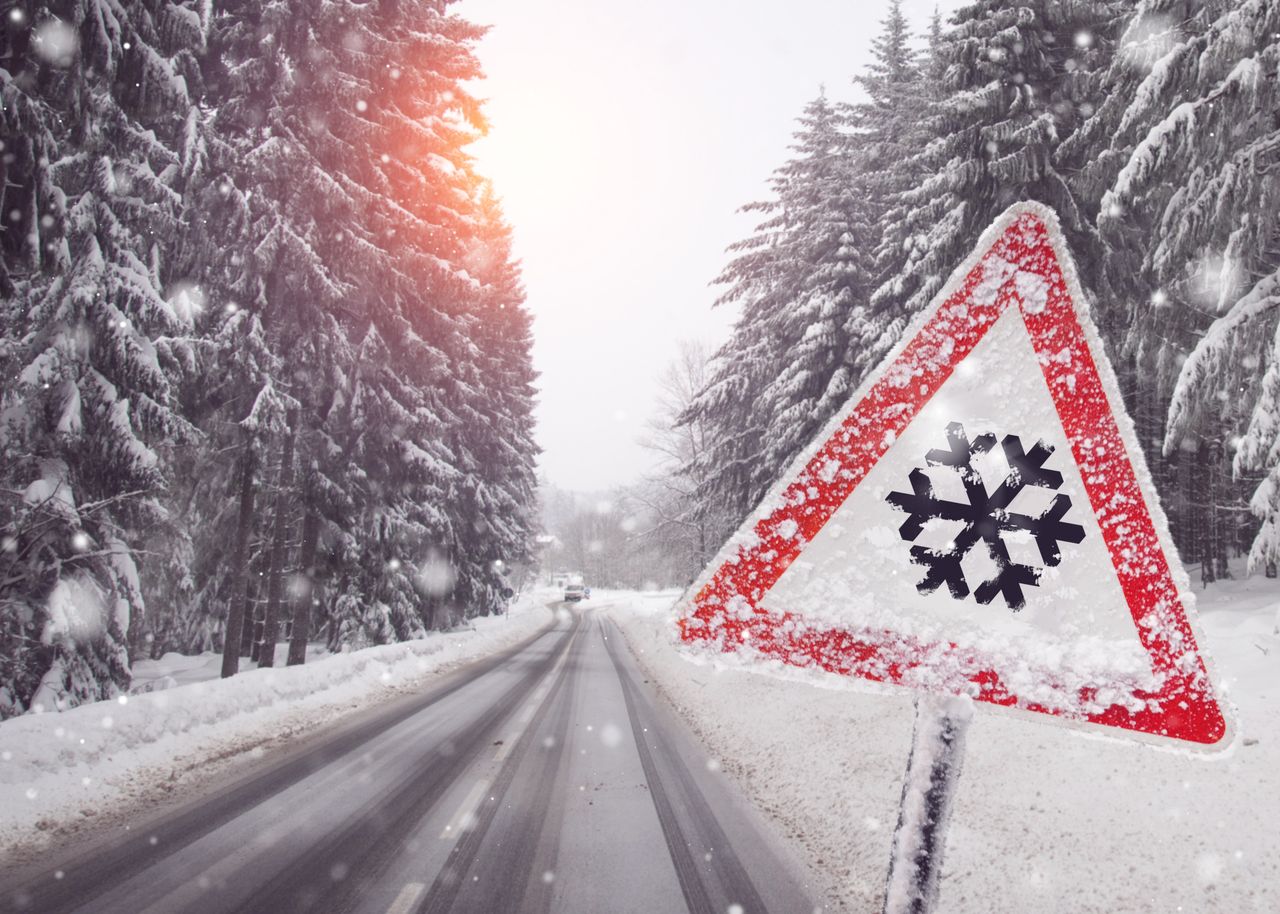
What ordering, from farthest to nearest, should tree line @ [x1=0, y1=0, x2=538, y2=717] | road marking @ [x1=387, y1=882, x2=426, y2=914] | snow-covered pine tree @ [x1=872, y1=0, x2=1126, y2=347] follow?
snow-covered pine tree @ [x1=872, y1=0, x2=1126, y2=347] < tree line @ [x1=0, y1=0, x2=538, y2=717] < road marking @ [x1=387, y1=882, x2=426, y2=914]

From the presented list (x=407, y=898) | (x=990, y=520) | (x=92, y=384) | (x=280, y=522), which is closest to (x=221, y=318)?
(x=92, y=384)

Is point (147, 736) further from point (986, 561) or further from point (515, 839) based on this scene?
point (986, 561)

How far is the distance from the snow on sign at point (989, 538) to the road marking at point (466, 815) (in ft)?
13.2

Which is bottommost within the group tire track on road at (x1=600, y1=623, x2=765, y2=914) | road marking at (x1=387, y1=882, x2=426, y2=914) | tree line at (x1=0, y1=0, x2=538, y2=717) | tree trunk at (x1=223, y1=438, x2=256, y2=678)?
tire track on road at (x1=600, y1=623, x2=765, y2=914)

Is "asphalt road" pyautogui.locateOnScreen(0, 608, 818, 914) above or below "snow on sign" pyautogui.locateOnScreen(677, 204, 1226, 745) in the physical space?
below

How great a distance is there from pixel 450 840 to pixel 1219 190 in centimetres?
1048

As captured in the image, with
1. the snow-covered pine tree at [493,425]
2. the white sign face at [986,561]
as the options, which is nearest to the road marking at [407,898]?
the white sign face at [986,561]

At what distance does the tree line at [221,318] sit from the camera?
27.4ft

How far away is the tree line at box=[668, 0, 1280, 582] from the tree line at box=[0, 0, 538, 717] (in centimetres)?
746

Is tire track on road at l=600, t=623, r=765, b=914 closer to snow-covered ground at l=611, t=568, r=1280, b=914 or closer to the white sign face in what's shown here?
snow-covered ground at l=611, t=568, r=1280, b=914

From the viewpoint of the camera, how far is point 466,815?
16.4 ft

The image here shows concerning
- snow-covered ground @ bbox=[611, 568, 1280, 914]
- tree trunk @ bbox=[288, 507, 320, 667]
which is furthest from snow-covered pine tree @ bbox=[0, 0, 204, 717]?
snow-covered ground @ bbox=[611, 568, 1280, 914]

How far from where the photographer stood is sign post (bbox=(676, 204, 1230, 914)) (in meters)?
1.43

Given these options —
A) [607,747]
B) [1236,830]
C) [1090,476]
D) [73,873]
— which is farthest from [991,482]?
[607,747]
